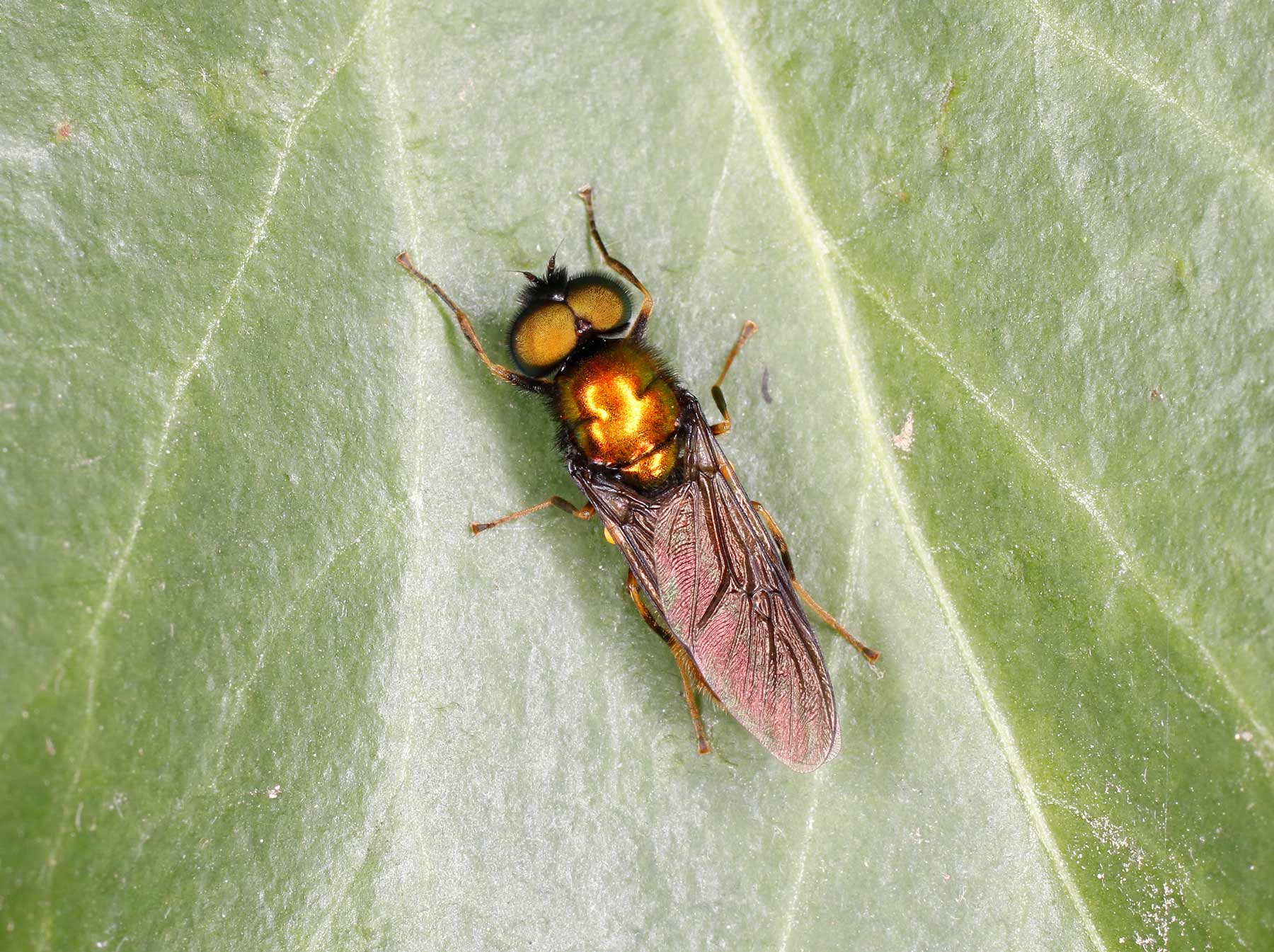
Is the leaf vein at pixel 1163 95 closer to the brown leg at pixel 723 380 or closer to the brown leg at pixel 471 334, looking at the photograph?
the brown leg at pixel 723 380

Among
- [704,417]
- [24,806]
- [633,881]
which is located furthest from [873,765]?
[24,806]

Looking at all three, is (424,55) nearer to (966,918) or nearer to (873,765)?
(873,765)

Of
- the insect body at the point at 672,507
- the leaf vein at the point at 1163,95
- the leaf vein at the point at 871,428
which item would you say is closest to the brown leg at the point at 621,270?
the insect body at the point at 672,507

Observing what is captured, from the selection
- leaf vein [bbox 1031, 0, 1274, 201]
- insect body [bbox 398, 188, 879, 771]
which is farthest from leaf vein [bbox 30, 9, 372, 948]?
leaf vein [bbox 1031, 0, 1274, 201]

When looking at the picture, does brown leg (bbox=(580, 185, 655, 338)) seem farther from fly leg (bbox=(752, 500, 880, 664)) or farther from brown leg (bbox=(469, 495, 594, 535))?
fly leg (bbox=(752, 500, 880, 664))

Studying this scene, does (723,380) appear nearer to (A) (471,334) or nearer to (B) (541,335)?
(B) (541,335)

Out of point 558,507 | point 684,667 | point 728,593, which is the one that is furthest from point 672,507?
point 684,667

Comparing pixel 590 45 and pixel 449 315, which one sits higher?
pixel 590 45
